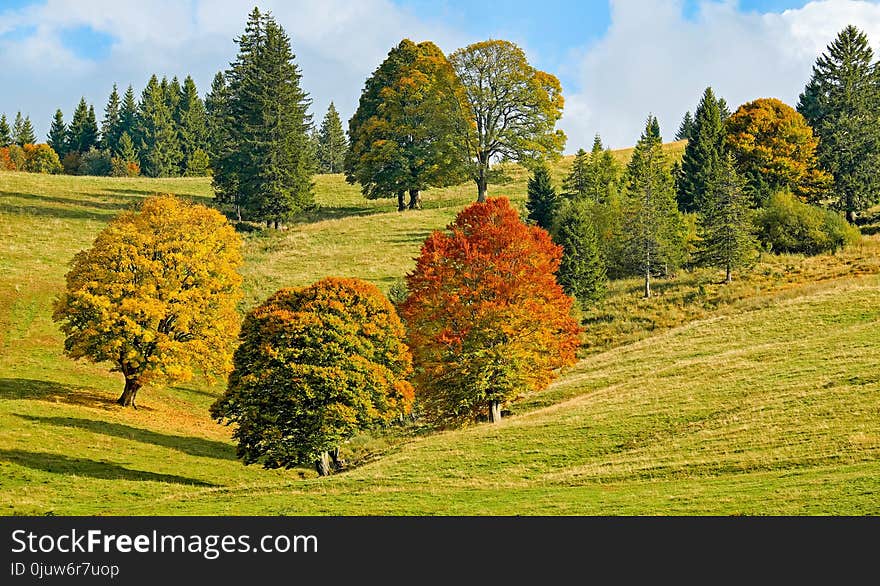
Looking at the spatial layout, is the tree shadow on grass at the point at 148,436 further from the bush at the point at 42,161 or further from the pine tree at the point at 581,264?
the bush at the point at 42,161

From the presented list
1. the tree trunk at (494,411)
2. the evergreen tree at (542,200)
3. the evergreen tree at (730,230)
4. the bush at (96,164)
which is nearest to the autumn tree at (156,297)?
the tree trunk at (494,411)

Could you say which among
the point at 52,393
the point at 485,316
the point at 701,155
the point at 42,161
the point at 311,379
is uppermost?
the point at 42,161

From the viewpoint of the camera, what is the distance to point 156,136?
169375 mm

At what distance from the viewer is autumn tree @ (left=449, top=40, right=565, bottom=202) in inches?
3644

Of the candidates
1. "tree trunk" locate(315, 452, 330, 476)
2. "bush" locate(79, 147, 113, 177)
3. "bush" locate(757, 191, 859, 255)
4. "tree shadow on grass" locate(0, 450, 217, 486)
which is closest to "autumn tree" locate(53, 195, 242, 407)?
Result: "tree shadow on grass" locate(0, 450, 217, 486)

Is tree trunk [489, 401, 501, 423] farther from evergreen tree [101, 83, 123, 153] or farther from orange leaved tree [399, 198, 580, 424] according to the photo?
evergreen tree [101, 83, 123, 153]

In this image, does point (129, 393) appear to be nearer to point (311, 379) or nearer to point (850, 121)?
point (311, 379)

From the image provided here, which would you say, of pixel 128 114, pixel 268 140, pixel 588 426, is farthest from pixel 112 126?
pixel 588 426

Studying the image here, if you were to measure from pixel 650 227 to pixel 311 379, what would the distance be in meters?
43.6

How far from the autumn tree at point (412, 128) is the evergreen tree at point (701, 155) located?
1144 inches

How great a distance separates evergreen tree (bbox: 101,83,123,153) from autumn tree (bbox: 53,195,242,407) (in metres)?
147

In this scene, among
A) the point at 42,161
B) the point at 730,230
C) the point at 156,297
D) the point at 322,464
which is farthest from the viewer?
the point at 42,161
